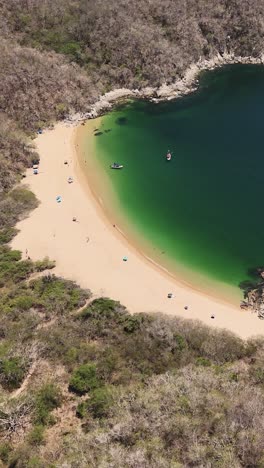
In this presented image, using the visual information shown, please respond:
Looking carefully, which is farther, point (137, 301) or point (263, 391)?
point (137, 301)

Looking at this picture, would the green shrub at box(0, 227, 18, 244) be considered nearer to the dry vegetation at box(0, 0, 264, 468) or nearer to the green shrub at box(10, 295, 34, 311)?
the dry vegetation at box(0, 0, 264, 468)

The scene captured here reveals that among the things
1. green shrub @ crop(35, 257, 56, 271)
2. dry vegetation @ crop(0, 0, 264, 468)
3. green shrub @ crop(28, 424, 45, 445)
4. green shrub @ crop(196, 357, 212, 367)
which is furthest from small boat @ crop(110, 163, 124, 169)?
green shrub @ crop(28, 424, 45, 445)

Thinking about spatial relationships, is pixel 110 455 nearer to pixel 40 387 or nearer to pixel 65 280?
pixel 40 387

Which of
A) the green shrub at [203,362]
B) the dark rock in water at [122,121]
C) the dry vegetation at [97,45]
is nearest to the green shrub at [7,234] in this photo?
the dry vegetation at [97,45]

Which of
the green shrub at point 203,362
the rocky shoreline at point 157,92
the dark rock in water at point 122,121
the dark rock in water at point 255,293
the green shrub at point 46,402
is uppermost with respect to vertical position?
the rocky shoreline at point 157,92

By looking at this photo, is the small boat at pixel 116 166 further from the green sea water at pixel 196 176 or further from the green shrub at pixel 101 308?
the green shrub at pixel 101 308

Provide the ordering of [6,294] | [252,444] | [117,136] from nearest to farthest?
[252,444], [6,294], [117,136]

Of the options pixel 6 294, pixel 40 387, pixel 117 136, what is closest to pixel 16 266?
pixel 6 294

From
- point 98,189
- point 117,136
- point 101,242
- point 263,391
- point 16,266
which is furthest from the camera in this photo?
point 117,136
